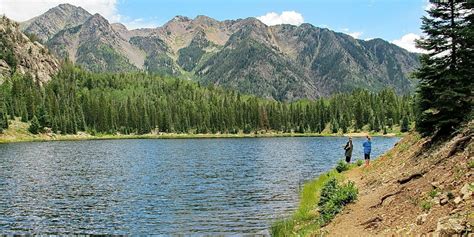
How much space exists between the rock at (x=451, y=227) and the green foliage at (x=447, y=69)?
63.2ft

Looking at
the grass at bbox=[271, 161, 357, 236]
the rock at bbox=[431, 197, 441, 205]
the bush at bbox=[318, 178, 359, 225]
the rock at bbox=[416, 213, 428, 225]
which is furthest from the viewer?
the bush at bbox=[318, 178, 359, 225]

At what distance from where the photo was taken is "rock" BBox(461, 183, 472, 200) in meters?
18.0

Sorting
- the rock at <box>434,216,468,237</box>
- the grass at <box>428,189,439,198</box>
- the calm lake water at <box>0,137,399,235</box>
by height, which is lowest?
the calm lake water at <box>0,137,399,235</box>

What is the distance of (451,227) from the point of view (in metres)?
15.6

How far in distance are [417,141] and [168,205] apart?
2539 cm

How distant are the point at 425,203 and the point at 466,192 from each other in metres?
2.17

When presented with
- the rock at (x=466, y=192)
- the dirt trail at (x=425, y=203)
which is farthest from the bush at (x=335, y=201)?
the rock at (x=466, y=192)

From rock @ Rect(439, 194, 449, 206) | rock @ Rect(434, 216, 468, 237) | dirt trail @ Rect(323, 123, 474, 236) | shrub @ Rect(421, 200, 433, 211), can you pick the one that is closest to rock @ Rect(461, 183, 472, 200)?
dirt trail @ Rect(323, 123, 474, 236)

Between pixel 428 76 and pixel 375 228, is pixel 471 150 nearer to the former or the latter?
pixel 375 228

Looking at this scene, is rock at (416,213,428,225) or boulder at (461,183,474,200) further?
rock at (416,213,428,225)

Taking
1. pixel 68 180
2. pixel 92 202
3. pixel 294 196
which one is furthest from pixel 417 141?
pixel 68 180

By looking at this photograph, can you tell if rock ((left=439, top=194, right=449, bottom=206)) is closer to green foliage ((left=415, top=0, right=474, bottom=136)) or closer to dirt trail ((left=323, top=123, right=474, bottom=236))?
dirt trail ((left=323, top=123, right=474, bottom=236))

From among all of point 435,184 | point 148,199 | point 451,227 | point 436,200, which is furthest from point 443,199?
point 148,199

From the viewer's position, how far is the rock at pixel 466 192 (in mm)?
18038
